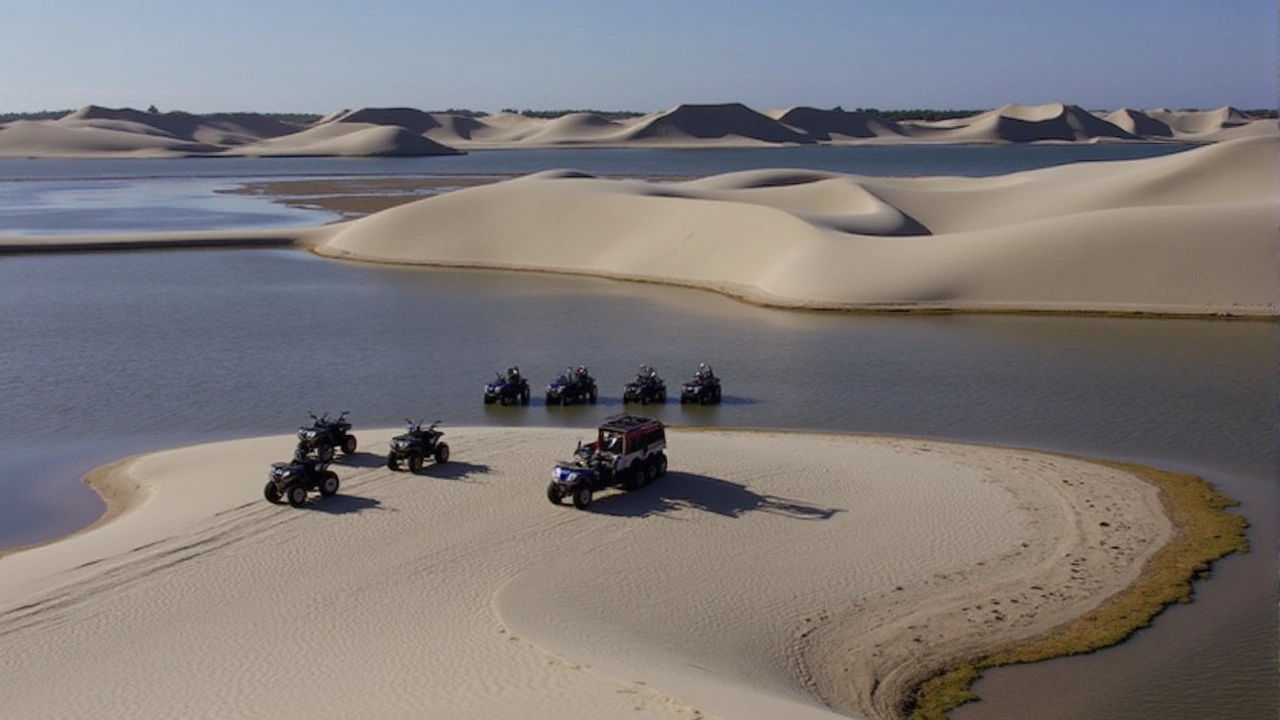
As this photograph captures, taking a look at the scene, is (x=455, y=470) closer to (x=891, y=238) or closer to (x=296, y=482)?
(x=296, y=482)

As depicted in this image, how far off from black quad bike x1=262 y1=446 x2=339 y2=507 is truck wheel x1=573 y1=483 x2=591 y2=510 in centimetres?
360

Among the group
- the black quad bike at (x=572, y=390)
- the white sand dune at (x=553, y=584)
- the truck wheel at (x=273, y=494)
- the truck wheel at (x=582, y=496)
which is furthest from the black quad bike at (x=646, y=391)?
the truck wheel at (x=273, y=494)

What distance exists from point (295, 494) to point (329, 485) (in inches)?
23.1

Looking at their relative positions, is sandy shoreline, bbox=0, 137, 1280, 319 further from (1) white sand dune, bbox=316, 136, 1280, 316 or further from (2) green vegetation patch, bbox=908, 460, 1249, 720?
(2) green vegetation patch, bbox=908, 460, 1249, 720

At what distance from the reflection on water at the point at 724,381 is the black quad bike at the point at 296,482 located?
3.41m

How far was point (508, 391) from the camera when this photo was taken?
86.5ft

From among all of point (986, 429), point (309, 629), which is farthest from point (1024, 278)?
point (309, 629)

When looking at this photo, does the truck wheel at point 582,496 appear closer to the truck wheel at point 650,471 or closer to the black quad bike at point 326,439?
the truck wheel at point 650,471

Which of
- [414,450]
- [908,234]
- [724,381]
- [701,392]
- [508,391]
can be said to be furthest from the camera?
[908,234]

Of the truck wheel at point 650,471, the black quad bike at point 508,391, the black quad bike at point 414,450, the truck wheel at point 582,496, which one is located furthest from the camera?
the black quad bike at point 508,391

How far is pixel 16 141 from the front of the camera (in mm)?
189750

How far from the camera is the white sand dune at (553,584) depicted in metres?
11.6

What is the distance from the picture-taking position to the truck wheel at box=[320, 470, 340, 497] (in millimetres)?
17922

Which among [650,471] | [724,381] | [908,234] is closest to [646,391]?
[724,381]
